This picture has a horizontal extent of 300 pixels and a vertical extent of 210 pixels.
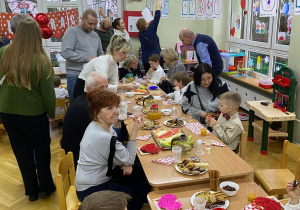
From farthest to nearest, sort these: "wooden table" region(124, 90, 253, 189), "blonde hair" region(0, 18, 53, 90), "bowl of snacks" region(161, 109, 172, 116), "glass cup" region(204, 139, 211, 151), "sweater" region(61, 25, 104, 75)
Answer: "sweater" region(61, 25, 104, 75)
"bowl of snacks" region(161, 109, 172, 116)
"blonde hair" region(0, 18, 53, 90)
"glass cup" region(204, 139, 211, 151)
"wooden table" region(124, 90, 253, 189)

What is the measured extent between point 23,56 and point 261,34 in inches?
186

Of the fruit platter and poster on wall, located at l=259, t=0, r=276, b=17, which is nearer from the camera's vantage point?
the fruit platter

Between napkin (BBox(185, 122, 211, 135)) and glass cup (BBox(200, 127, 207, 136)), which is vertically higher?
glass cup (BBox(200, 127, 207, 136))

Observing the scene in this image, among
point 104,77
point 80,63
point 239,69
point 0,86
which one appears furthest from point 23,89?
point 239,69

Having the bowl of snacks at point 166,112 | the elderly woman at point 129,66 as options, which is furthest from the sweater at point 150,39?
the bowl of snacks at point 166,112

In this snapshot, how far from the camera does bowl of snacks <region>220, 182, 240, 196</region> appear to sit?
1.80 m

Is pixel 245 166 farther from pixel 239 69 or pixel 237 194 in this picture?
pixel 239 69

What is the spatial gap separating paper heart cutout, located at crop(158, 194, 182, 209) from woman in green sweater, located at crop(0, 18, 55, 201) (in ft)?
5.40

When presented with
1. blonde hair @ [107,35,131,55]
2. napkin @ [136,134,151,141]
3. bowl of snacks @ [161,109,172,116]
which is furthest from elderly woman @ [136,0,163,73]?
napkin @ [136,134,151,141]

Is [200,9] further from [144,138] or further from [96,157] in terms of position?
[96,157]

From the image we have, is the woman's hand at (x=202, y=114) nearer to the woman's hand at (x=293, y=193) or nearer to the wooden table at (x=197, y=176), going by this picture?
the wooden table at (x=197, y=176)

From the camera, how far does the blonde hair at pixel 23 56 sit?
2.60 metres

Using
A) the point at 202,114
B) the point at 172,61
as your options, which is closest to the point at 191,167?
the point at 202,114

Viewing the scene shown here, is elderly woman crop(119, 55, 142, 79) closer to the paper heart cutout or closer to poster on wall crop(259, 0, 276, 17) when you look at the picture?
poster on wall crop(259, 0, 276, 17)
